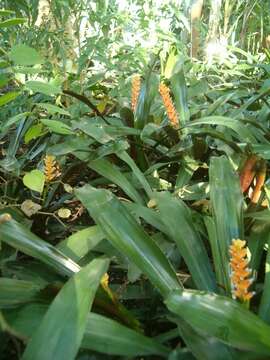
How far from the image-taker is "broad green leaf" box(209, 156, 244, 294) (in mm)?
862

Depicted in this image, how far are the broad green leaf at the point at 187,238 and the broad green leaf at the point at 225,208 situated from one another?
26mm

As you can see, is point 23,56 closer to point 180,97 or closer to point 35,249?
point 35,249

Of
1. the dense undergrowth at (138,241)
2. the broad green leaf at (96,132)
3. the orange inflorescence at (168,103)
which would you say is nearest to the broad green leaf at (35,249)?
the dense undergrowth at (138,241)

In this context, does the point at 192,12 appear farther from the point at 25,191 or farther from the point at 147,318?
the point at 147,318

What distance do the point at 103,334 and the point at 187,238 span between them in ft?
1.02

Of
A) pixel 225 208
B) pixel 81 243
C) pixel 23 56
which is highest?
pixel 23 56

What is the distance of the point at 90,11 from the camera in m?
1.97

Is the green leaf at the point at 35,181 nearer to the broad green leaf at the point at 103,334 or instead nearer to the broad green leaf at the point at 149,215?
the broad green leaf at the point at 149,215

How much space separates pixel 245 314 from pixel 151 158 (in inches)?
36.3

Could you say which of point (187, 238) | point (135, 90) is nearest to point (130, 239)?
point (187, 238)

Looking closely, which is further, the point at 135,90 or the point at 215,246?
the point at 135,90

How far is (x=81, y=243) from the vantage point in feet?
3.16

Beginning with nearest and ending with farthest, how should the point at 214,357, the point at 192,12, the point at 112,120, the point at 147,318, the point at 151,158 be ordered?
the point at 214,357 → the point at 147,318 → the point at 151,158 → the point at 112,120 → the point at 192,12

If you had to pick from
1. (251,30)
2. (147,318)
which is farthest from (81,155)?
(251,30)
